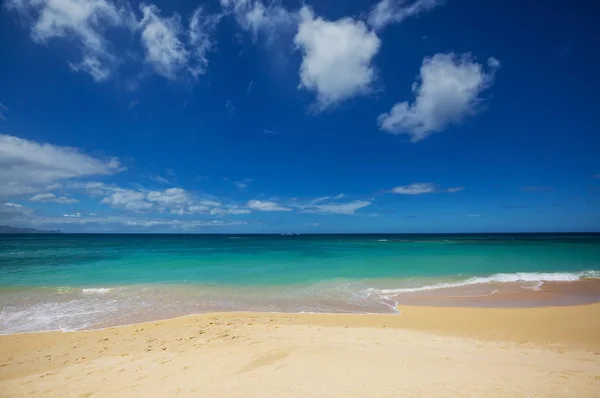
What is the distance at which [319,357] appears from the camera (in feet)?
17.6

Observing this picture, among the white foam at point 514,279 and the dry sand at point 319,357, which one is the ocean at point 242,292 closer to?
the white foam at point 514,279

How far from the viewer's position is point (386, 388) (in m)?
3.96

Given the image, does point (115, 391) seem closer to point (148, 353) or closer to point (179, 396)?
point (179, 396)

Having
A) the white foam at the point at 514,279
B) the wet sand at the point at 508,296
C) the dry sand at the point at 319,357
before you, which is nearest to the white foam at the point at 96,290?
the dry sand at the point at 319,357

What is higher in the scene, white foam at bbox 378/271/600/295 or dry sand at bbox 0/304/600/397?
dry sand at bbox 0/304/600/397

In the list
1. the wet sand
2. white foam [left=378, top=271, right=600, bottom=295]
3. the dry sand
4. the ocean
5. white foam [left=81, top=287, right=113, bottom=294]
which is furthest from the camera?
white foam [left=378, top=271, right=600, bottom=295]

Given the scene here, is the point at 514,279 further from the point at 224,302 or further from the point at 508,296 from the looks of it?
the point at 224,302

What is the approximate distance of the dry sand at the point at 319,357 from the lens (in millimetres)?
4121

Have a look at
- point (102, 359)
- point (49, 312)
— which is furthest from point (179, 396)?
point (49, 312)

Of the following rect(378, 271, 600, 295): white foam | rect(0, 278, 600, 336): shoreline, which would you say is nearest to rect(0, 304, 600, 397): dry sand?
rect(0, 278, 600, 336): shoreline

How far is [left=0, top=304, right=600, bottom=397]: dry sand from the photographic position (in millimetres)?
4121

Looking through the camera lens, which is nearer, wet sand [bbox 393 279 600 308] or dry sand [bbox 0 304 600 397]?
dry sand [bbox 0 304 600 397]

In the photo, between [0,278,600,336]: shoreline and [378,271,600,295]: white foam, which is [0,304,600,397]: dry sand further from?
[378,271,600,295]: white foam

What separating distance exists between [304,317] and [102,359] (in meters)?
5.65
